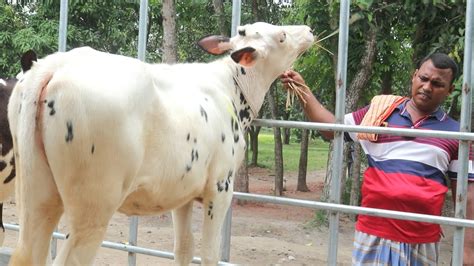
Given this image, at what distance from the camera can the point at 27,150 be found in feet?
8.21

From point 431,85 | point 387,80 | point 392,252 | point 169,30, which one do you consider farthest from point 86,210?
point 387,80

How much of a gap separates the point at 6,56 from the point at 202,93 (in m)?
10.4

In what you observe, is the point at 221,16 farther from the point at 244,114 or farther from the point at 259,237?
the point at 244,114

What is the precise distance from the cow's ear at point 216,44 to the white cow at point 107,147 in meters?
0.47

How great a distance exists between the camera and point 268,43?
3.54 metres

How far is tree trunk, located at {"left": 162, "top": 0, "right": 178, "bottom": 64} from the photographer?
1012 centimetres

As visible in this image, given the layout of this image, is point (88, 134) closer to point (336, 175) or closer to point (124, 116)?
point (124, 116)

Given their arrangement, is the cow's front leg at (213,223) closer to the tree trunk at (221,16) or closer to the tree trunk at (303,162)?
the tree trunk at (221,16)

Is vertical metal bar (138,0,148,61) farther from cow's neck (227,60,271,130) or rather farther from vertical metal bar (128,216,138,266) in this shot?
vertical metal bar (128,216,138,266)

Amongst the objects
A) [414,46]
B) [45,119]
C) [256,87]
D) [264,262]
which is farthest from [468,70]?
[264,262]

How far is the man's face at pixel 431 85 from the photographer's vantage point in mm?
3379

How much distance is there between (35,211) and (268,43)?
158 centimetres

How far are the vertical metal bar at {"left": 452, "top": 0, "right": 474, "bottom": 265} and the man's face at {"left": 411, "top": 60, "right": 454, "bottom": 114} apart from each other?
0.10 meters

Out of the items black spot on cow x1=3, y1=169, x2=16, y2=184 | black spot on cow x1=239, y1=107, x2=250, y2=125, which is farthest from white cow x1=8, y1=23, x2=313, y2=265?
black spot on cow x1=3, y1=169, x2=16, y2=184
